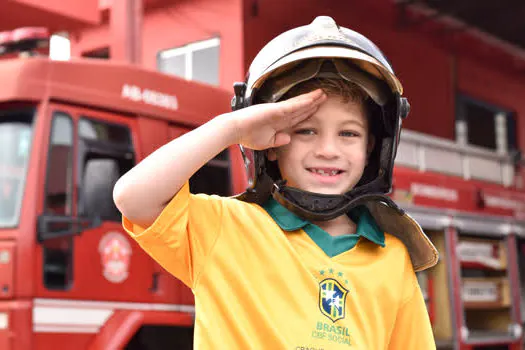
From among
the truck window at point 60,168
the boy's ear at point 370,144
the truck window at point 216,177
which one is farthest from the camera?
the truck window at point 216,177

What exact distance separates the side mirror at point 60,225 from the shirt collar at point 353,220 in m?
2.48

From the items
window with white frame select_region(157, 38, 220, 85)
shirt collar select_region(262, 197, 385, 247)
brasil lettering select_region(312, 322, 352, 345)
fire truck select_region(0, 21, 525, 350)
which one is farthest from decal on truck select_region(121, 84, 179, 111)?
brasil lettering select_region(312, 322, 352, 345)

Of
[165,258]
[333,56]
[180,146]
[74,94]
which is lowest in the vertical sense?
[165,258]

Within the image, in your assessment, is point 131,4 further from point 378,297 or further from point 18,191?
point 378,297

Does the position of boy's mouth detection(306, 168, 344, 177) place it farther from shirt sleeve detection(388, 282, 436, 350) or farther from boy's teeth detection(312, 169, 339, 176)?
shirt sleeve detection(388, 282, 436, 350)

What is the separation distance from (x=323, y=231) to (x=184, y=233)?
34 cm

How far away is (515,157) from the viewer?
8.08 metres

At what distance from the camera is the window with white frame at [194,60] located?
7.57 m

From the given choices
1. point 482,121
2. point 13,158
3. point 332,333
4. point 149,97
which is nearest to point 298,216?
point 332,333

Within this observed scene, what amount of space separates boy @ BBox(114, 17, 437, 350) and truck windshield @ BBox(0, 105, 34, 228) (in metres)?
2.50

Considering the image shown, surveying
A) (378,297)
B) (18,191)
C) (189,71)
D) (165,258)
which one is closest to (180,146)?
(165,258)

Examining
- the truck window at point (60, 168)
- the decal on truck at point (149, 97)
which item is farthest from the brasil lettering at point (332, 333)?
the decal on truck at point (149, 97)

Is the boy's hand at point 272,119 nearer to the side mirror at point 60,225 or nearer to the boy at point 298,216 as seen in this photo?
the boy at point 298,216

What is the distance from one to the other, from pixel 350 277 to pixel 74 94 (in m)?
2.97
